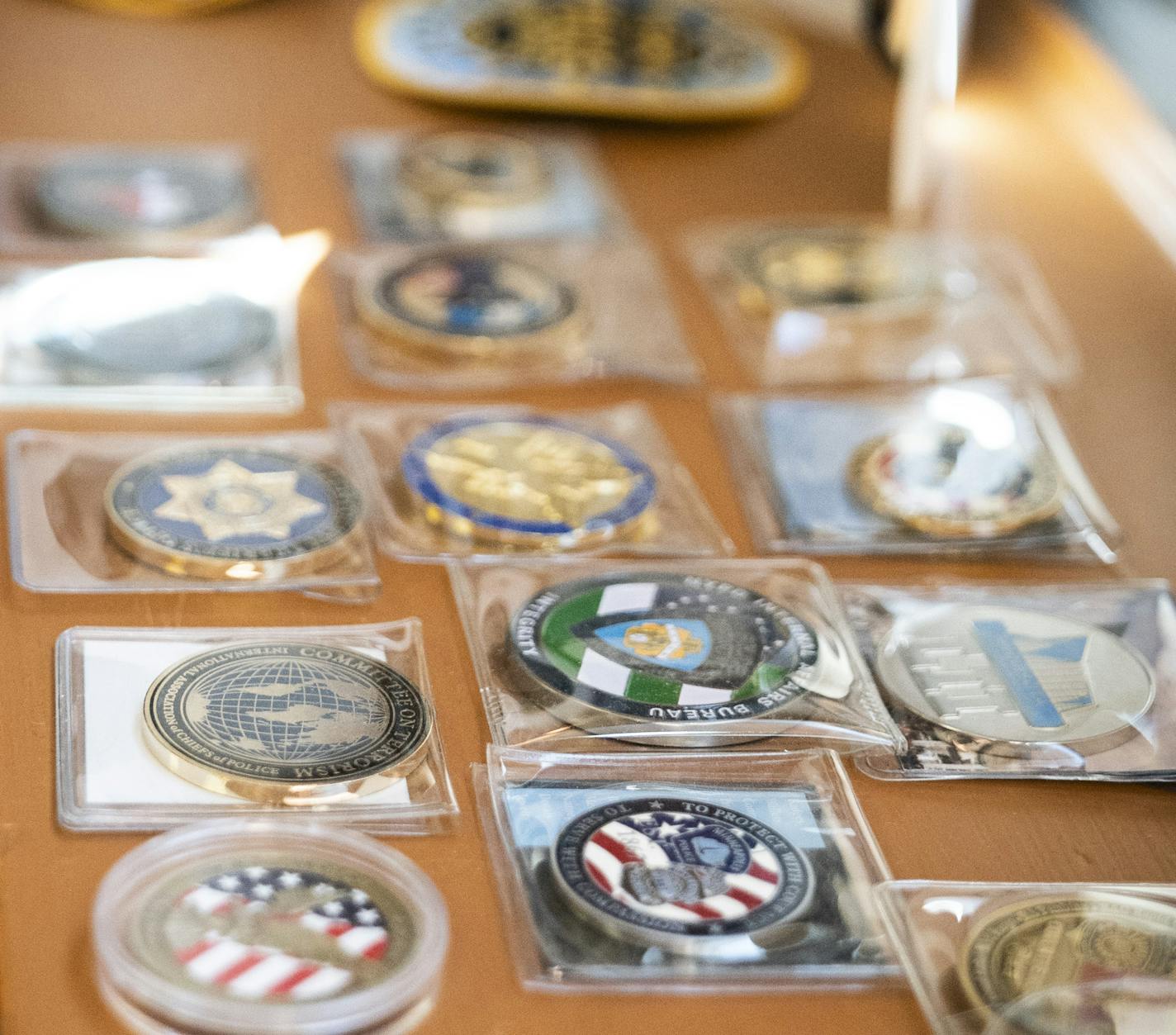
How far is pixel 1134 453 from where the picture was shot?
1196mm

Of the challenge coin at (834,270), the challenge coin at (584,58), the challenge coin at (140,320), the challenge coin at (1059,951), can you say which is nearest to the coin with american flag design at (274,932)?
the challenge coin at (1059,951)

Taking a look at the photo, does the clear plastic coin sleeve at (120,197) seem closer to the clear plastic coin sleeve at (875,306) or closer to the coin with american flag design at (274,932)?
the clear plastic coin sleeve at (875,306)

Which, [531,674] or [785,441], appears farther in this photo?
[785,441]

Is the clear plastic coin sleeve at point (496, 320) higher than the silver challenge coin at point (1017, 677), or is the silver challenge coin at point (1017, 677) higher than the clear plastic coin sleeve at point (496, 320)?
the silver challenge coin at point (1017, 677)

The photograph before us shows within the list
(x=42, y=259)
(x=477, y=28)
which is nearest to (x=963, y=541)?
(x=42, y=259)

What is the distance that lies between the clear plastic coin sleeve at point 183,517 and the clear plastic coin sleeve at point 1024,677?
1.05 feet

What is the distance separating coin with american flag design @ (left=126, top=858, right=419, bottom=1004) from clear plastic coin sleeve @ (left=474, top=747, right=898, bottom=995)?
0.22ft

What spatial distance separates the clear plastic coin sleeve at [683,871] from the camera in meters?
0.70

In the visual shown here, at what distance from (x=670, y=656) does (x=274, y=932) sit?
30 cm

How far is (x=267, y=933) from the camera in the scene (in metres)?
0.68

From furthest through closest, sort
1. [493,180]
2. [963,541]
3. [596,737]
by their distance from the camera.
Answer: [493,180] → [963,541] → [596,737]

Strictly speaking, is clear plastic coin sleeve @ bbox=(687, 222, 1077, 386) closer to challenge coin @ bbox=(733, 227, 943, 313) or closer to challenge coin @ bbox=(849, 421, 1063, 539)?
challenge coin @ bbox=(733, 227, 943, 313)

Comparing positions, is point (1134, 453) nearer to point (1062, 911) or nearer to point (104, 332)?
point (1062, 911)

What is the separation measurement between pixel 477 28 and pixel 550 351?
691 mm
